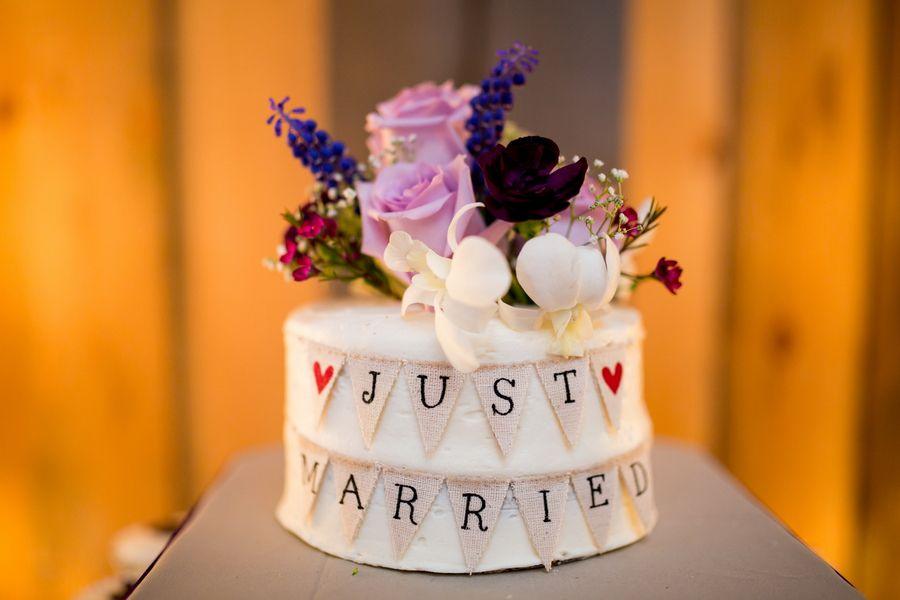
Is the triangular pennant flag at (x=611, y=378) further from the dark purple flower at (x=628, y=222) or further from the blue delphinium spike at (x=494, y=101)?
the blue delphinium spike at (x=494, y=101)

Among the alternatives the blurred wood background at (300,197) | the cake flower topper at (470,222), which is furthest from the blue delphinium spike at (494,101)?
the blurred wood background at (300,197)

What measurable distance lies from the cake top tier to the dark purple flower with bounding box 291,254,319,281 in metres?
0.06

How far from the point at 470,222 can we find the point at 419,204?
0.25 feet

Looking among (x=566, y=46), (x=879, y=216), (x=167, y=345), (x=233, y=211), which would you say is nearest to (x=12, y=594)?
(x=167, y=345)

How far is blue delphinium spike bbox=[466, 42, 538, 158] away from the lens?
0.95 metres

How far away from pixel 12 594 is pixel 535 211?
1396 millimetres

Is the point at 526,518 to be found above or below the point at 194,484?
above

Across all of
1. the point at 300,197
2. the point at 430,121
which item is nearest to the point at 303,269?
the point at 430,121

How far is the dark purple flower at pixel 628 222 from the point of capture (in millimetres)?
891

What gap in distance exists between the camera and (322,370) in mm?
931

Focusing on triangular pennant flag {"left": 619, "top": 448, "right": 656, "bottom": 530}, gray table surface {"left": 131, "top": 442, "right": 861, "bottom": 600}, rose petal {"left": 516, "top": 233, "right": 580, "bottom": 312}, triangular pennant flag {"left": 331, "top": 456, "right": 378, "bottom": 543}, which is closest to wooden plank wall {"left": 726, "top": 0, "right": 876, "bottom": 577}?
gray table surface {"left": 131, "top": 442, "right": 861, "bottom": 600}

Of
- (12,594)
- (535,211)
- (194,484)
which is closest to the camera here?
(535,211)

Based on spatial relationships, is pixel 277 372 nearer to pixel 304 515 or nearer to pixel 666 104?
pixel 304 515

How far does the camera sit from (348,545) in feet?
2.99
